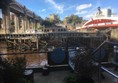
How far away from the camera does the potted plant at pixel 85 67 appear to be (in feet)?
13.4

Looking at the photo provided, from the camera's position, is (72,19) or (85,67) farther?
(72,19)

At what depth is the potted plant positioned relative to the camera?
4078 millimetres

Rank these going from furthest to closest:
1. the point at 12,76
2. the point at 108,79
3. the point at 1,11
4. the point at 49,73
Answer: the point at 1,11
the point at 49,73
the point at 108,79
the point at 12,76

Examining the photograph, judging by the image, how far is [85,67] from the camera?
13.3 ft

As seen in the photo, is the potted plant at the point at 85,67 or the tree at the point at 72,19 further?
the tree at the point at 72,19

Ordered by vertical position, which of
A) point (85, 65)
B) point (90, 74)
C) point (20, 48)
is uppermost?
point (85, 65)

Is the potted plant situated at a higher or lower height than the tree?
lower

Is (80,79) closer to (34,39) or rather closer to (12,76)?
(12,76)

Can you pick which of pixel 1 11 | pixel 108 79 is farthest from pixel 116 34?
pixel 1 11

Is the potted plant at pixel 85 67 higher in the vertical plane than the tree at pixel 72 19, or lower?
lower

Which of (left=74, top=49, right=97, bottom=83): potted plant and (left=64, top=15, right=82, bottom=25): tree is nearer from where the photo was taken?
(left=74, top=49, right=97, bottom=83): potted plant

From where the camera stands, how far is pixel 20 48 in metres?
29.5

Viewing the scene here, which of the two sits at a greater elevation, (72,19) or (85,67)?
(72,19)

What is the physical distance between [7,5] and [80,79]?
37.9m
